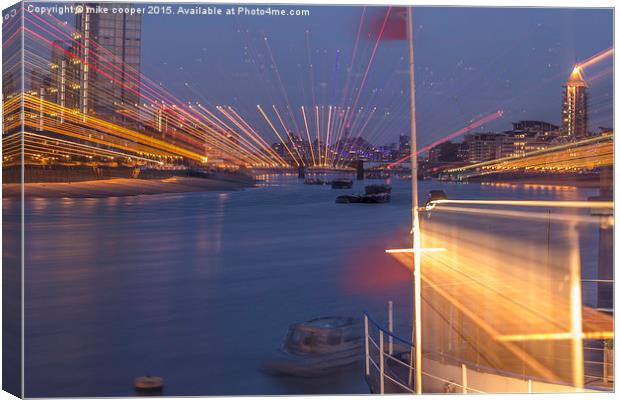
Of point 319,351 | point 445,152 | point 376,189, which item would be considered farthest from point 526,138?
point 376,189

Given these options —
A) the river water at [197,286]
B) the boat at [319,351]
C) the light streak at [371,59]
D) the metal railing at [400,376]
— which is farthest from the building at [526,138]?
the metal railing at [400,376]

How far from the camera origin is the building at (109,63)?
317 centimetres

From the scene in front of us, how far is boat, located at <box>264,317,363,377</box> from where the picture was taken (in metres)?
4.01

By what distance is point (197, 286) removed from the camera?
301 inches

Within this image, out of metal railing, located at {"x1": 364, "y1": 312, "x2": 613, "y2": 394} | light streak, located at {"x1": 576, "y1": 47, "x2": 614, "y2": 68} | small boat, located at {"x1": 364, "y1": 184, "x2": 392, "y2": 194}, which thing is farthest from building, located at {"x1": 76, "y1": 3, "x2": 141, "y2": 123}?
small boat, located at {"x1": 364, "y1": 184, "x2": 392, "y2": 194}

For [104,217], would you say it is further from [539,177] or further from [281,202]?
[539,177]

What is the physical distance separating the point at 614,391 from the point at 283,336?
9.22 feet

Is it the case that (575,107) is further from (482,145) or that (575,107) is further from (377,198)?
(377,198)

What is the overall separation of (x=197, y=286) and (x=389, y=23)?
5.36 meters

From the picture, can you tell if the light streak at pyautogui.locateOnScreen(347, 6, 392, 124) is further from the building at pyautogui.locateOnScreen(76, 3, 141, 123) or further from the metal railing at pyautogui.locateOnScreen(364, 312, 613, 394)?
the metal railing at pyautogui.locateOnScreen(364, 312, 613, 394)

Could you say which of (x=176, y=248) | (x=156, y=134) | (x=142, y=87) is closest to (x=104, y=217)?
(x=176, y=248)

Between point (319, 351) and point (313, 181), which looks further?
point (313, 181)

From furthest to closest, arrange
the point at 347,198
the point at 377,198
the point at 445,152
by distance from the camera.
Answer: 1. the point at 347,198
2. the point at 377,198
3. the point at 445,152

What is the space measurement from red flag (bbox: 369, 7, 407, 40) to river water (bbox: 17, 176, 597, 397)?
5.09ft
